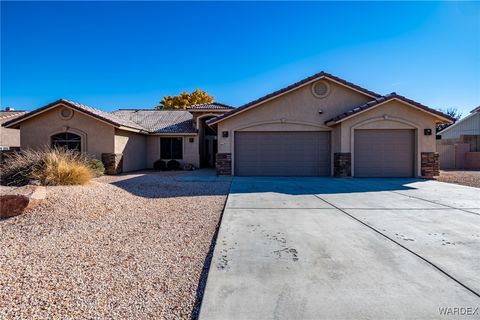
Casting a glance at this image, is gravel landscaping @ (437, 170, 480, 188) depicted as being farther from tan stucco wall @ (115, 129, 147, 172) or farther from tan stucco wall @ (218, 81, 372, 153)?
tan stucco wall @ (115, 129, 147, 172)

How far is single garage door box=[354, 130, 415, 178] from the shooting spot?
50.0ft

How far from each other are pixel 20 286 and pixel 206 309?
7.46 feet

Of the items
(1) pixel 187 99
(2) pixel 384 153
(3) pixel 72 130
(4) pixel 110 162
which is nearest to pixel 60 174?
(4) pixel 110 162

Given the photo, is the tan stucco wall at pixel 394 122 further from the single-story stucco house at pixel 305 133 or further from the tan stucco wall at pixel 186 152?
the tan stucco wall at pixel 186 152

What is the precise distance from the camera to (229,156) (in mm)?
16281

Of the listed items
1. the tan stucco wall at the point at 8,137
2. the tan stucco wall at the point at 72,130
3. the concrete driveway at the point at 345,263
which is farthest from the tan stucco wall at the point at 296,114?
the tan stucco wall at the point at 8,137

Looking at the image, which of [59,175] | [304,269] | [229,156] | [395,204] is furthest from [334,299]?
[229,156]

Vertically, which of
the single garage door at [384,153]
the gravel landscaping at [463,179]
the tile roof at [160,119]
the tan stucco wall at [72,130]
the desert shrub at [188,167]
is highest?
the tile roof at [160,119]

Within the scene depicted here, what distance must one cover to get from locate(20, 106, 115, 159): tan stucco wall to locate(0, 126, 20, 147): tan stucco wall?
449 inches

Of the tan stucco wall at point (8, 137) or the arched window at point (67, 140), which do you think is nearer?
the arched window at point (67, 140)

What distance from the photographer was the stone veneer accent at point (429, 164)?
15.0m

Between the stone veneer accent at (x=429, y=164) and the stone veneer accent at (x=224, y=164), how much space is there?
9.71m

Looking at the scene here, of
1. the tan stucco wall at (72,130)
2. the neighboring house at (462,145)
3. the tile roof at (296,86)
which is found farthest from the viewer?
the neighboring house at (462,145)

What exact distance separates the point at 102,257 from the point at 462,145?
88.7ft
